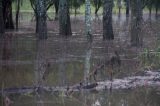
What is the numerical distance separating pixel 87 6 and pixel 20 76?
434 inches

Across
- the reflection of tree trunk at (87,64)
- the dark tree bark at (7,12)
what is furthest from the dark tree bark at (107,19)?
the dark tree bark at (7,12)

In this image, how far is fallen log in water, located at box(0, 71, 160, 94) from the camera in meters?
10.1

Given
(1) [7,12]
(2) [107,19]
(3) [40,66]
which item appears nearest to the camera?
(3) [40,66]

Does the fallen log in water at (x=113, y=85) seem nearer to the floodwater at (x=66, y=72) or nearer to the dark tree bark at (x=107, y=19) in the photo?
the floodwater at (x=66, y=72)

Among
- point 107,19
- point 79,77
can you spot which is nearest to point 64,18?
point 107,19

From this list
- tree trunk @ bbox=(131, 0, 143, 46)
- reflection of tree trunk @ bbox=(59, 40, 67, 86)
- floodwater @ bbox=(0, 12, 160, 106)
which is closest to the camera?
floodwater @ bbox=(0, 12, 160, 106)

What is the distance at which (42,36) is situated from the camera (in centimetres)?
2461

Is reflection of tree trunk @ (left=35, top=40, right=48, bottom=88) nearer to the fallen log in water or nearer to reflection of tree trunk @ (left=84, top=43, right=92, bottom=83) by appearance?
the fallen log in water

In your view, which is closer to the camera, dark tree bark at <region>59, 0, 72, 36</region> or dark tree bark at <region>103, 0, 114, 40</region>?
dark tree bark at <region>103, 0, 114, 40</region>

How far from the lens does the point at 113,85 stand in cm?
1070

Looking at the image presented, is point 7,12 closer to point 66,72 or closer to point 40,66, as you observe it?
point 40,66

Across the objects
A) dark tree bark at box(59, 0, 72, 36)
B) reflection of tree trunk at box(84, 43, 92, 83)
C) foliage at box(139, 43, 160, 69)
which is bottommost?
reflection of tree trunk at box(84, 43, 92, 83)

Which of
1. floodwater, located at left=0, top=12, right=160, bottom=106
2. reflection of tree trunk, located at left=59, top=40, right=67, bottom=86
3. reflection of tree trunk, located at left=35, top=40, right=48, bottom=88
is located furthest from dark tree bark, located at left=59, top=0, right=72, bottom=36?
reflection of tree trunk, located at left=59, top=40, right=67, bottom=86

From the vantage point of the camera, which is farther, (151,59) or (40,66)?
(151,59)
